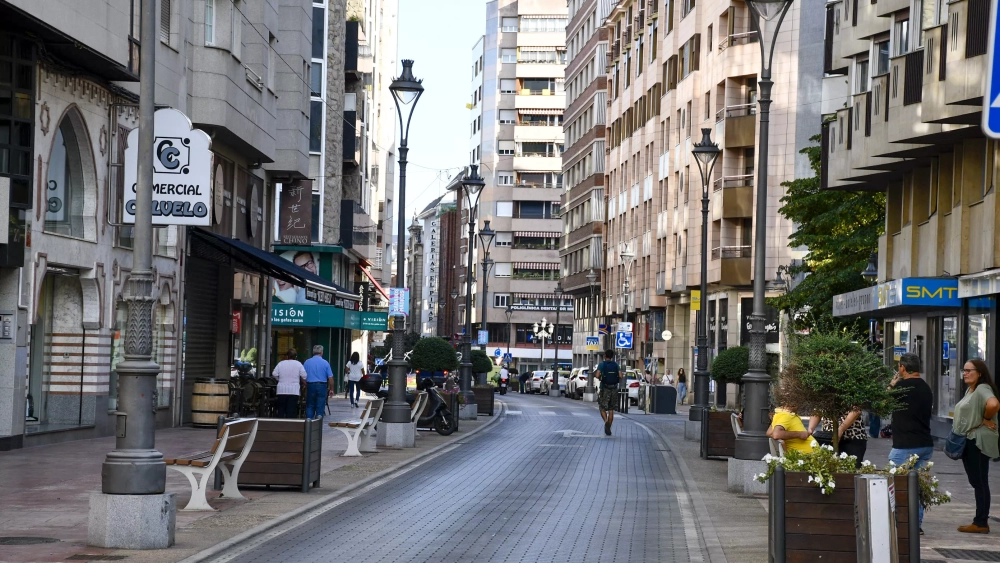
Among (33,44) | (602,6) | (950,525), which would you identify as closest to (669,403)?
(33,44)

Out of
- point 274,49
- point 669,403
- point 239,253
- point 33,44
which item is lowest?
point 669,403

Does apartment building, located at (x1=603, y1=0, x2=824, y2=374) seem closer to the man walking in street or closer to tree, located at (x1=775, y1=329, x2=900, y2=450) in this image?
the man walking in street

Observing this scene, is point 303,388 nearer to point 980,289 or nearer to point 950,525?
point 980,289

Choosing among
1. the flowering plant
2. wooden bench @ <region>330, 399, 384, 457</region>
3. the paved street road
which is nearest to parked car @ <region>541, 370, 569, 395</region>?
wooden bench @ <region>330, 399, 384, 457</region>

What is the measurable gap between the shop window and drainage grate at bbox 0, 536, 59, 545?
12.8m

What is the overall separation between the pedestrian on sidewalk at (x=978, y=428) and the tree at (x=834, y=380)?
3.01 ft

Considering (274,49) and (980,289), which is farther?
(274,49)

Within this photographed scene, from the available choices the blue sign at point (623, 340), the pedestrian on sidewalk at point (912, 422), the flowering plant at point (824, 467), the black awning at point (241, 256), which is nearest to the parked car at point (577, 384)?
the blue sign at point (623, 340)

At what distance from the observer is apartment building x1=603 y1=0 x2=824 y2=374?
61031mm

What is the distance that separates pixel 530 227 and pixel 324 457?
365ft

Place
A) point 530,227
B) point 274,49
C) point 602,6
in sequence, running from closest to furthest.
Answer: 1. point 274,49
2. point 602,6
3. point 530,227

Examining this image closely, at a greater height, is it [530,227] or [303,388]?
[530,227]

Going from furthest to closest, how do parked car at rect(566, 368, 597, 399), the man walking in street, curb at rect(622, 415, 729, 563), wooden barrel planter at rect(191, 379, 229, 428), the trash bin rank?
parked car at rect(566, 368, 597, 399) → the trash bin → the man walking in street → wooden barrel planter at rect(191, 379, 229, 428) → curb at rect(622, 415, 729, 563)

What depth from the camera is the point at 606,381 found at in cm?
3350
